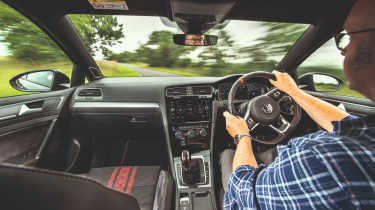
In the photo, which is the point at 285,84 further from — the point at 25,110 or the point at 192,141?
the point at 25,110

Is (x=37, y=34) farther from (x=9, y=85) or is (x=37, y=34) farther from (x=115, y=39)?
(x=115, y=39)

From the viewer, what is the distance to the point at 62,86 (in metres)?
2.27

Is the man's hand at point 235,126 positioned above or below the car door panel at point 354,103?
below

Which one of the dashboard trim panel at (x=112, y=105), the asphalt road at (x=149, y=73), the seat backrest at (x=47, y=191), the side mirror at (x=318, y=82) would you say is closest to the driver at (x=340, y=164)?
the seat backrest at (x=47, y=191)

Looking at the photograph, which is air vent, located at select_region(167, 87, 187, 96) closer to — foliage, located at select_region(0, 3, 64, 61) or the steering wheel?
Answer: the steering wheel

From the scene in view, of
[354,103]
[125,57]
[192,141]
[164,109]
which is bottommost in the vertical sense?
[192,141]

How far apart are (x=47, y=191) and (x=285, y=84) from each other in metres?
1.89

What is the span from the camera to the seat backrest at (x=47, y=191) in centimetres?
34

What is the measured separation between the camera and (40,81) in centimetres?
213

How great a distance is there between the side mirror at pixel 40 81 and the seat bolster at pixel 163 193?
1.65 m

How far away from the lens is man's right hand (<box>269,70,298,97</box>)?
173 centimetres

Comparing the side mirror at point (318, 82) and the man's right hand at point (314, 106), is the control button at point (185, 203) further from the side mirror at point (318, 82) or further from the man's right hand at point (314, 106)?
the side mirror at point (318, 82)

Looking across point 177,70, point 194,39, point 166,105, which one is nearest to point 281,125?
point 166,105

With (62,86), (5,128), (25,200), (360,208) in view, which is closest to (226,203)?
(360,208)
